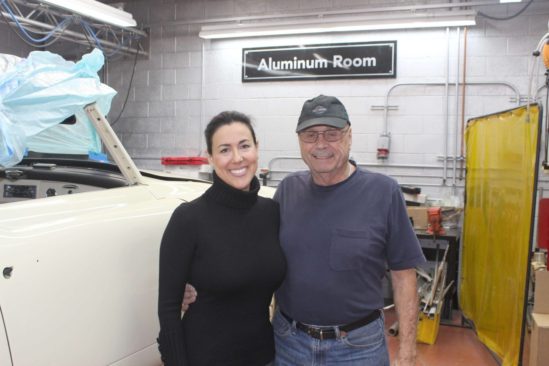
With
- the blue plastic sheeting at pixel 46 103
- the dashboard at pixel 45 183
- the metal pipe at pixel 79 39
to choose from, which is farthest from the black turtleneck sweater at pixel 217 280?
the metal pipe at pixel 79 39

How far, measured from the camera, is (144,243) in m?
1.94

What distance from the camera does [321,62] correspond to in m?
5.87

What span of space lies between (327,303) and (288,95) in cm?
457

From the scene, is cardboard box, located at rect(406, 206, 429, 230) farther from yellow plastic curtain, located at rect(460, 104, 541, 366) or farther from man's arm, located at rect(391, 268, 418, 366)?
man's arm, located at rect(391, 268, 418, 366)

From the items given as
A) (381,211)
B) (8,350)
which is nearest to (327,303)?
(381,211)

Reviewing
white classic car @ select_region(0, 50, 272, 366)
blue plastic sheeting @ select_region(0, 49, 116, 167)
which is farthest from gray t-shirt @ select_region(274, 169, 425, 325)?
blue plastic sheeting @ select_region(0, 49, 116, 167)

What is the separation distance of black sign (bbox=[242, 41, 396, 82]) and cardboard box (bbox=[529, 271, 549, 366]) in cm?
299

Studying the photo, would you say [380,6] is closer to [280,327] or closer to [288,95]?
[288,95]

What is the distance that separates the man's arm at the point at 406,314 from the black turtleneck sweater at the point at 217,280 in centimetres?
43

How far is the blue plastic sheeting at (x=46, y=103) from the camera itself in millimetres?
1848

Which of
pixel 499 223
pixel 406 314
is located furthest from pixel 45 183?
pixel 499 223

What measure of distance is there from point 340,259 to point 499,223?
2.42 m

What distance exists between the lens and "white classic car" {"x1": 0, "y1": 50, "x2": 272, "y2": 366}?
1457mm

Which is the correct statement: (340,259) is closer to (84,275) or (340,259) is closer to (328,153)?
(328,153)
